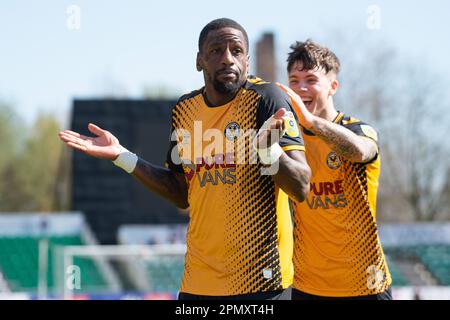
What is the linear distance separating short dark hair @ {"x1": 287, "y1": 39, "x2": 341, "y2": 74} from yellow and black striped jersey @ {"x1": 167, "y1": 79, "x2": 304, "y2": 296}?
1.46 meters

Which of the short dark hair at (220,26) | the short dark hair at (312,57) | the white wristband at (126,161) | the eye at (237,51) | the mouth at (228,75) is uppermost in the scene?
the short dark hair at (312,57)

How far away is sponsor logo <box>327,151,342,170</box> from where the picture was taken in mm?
5922

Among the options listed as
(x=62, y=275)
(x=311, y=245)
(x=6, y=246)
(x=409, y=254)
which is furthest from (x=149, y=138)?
(x=311, y=245)

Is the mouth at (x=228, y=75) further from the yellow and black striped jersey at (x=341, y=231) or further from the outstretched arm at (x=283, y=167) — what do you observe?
the yellow and black striped jersey at (x=341, y=231)

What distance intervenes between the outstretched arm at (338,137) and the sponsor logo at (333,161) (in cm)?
23

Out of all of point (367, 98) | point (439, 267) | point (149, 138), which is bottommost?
point (439, 267)

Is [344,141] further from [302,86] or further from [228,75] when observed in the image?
[228,75]

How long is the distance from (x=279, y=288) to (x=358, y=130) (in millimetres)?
1748

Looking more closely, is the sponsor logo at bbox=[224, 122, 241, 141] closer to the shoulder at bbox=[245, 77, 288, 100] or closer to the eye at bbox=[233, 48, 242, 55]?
the shoulder at bbox=[245, 77, 288, 100]

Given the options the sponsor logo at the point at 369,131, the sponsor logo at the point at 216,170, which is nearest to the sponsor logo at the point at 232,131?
the sponsor logo at the point at 216,170

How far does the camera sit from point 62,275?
2214 cm

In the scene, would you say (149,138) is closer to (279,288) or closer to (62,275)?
(62,275)

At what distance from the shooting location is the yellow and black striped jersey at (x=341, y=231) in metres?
5.84
